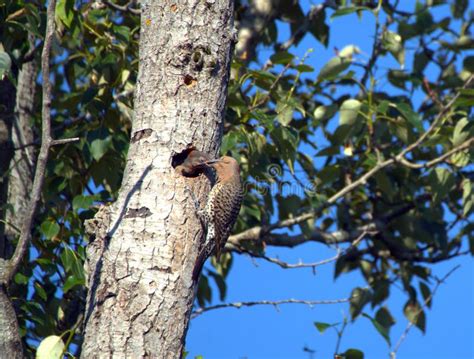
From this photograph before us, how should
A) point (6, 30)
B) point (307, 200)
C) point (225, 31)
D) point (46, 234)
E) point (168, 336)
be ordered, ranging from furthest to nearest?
point (307, 200) < point (6, 30) < point (46, 234) < point (225, 31) < point (168, 336)

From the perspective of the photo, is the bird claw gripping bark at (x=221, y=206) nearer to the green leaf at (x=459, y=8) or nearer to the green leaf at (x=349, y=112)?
the green leaf at (x=349, y=112)

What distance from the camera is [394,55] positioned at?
617 centimetres

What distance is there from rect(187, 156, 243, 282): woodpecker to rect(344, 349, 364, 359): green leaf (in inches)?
35.2

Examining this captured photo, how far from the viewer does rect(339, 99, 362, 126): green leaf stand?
554 centimetres

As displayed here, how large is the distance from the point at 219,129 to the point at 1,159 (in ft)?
6.25

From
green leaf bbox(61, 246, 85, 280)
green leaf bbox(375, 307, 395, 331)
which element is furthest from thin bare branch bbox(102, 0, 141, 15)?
green leaf bbox(375, 307, 395, 331)

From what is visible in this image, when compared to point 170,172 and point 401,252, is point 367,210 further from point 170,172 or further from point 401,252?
point 170,172

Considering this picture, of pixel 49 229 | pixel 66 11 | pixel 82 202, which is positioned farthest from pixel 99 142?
pixel 66 11

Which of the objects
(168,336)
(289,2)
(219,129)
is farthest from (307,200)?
(168,336)

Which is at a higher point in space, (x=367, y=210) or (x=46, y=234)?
(x=367, y=210)

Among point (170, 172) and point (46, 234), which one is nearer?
point (170, 172)

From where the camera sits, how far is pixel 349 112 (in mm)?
5559

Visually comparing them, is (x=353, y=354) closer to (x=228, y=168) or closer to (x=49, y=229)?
(x=228, y=168)

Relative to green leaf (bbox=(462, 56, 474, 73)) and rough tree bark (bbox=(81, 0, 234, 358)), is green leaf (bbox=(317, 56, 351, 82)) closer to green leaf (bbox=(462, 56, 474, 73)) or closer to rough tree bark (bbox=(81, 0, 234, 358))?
green leaf (bbox=(462, 56, 474, 73))
